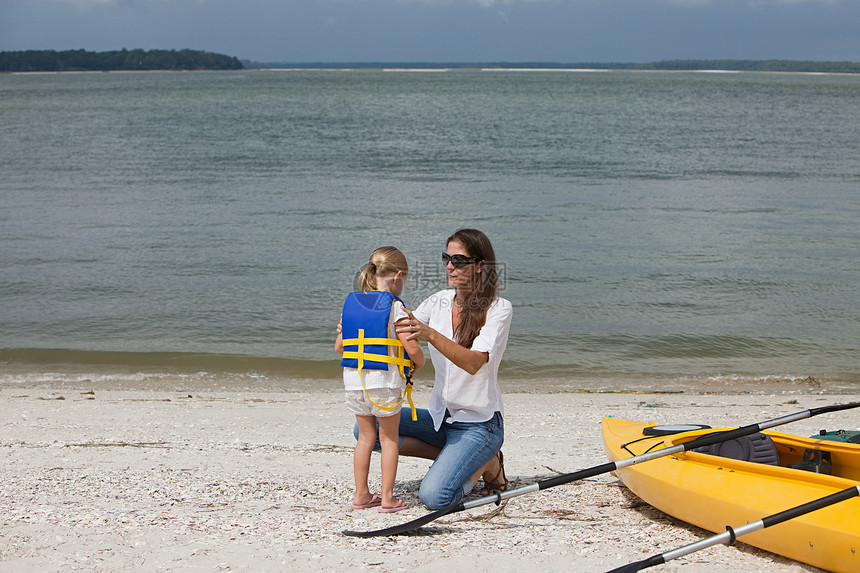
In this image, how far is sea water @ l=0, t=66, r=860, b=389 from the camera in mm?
10914

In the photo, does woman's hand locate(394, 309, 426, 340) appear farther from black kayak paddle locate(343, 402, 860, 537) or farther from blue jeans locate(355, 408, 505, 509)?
black kayak paddle locate(343, 402, 860, 537)

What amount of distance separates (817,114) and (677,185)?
34216mm

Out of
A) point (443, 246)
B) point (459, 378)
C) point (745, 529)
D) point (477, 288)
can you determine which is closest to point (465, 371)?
point (459, 378)

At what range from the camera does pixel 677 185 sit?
24016 millimetres

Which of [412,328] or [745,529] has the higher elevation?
[412,328]

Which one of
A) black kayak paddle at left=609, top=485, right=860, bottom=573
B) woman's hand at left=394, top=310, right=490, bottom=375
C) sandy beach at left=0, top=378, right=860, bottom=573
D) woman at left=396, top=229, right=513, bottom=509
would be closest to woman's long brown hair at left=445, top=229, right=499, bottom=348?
woman at left=396, top=229, right=513, bottom=509

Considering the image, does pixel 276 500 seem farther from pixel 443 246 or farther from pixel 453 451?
pixel 443 246

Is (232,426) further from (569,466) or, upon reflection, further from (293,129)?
(293,129)

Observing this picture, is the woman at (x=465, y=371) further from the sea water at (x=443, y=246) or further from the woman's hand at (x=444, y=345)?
the sea water at (x=443, y=246)

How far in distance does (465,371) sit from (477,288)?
48 centimetres

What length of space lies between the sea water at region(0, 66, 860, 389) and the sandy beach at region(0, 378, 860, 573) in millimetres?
2651

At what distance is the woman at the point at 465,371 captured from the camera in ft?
14.7

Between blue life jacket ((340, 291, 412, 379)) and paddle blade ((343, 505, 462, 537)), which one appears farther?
blue life jacket ((340, 291, 412, 379))

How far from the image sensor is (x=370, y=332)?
430cm
